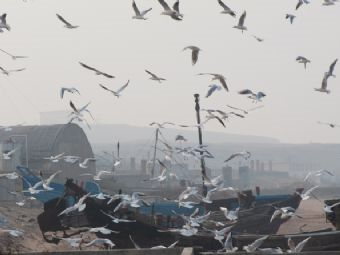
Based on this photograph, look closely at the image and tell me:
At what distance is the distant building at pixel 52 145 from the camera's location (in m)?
45.6

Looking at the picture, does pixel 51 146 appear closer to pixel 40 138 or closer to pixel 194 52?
pixel 40 138

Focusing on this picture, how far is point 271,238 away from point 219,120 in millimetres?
3165

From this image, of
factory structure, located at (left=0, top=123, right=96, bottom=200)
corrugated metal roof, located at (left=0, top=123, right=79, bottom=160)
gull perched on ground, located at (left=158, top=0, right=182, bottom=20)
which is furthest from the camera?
corrugated metal roof, located at (left=0, top=123, right=79, bottom=160)

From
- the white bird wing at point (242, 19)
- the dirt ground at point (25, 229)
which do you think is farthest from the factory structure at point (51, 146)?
the white bird wing at point (242, 19)

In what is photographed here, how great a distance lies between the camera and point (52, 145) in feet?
164

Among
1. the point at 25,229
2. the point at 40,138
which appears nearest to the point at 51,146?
the point at 40,138

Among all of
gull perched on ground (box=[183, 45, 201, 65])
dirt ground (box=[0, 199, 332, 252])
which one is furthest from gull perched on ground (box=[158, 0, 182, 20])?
dirt ground (box=[0, 199, 332, 252])

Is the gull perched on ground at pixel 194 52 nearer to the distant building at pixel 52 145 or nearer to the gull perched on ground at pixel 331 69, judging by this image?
the gull perched on ground at pixel 331 69

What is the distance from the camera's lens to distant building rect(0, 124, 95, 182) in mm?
45594

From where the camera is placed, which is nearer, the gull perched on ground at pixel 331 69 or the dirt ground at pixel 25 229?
the gull perched on ground at pixel 331 69

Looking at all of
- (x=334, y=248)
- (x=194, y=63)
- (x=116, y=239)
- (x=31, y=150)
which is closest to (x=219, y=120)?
(x=194, y=63)

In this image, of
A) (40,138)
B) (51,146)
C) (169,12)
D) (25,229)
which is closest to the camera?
(169,12)

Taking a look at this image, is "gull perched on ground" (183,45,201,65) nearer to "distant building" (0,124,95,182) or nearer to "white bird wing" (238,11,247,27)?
"white bird wing" (238,11,247,27)

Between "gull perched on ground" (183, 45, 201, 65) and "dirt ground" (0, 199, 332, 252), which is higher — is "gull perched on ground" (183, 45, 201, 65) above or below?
above
